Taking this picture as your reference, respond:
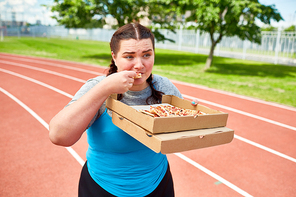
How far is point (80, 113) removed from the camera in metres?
1.28

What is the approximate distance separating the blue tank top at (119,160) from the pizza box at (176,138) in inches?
6.5

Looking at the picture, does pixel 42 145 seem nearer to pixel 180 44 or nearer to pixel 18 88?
pixel 18 88

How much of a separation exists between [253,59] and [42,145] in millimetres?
20823

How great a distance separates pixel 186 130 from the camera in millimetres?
1295

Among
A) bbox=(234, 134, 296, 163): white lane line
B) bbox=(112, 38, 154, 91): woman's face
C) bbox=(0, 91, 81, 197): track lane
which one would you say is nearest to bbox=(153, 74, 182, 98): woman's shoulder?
bbox=(112, 38, 154, 91): woman's face

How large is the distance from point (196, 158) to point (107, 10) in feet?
50.1

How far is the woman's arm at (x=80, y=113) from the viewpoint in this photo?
1.26m

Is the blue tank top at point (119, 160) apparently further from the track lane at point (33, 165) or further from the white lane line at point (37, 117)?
the white lane line at point (37, 117)

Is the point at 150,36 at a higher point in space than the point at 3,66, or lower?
higher

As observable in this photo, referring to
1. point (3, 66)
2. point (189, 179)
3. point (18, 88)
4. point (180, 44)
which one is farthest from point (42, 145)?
point (180, 44)

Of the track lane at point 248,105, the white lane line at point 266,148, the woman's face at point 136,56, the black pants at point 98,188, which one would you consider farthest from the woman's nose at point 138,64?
the track lane at point 248,105

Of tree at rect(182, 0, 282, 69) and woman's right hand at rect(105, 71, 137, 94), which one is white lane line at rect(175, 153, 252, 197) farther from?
tree at rect(182, 0, 282, 69)

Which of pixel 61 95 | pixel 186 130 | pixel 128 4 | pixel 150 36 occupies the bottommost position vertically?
pixel 61 95

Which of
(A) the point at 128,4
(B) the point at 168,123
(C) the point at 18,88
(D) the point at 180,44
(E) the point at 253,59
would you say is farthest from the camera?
(D) the point at 180,44
